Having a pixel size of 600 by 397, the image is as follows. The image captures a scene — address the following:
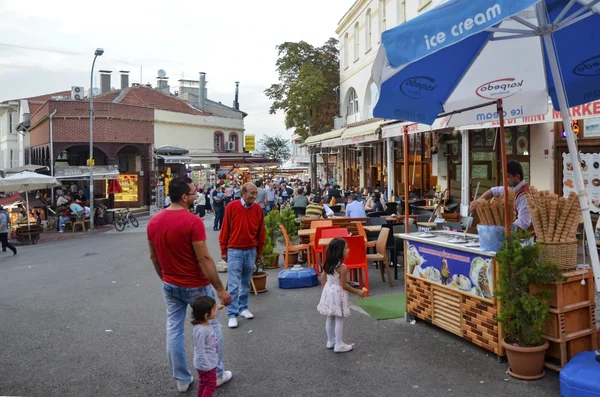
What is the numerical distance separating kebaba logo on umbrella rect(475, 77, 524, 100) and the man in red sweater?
2.89 meters

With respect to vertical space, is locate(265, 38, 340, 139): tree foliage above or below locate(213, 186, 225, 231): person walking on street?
above

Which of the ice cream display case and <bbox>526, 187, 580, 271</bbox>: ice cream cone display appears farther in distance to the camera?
the ice cream display case

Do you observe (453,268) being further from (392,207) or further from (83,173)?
(83,173)

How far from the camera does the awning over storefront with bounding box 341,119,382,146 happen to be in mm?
14523

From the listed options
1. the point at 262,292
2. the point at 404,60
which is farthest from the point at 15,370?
the point at 404,60

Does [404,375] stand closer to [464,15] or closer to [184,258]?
[184,258]

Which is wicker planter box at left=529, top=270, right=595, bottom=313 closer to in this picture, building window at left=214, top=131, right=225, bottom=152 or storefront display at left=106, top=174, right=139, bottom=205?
storefront display at left=106, top=174, right=139, bottom=205

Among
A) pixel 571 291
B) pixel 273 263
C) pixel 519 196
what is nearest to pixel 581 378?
pixel 571 291

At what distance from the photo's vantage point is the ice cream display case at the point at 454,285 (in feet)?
16.1

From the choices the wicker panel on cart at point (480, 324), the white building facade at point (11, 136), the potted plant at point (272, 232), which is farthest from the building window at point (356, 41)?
the white building facade at point (11, 136)

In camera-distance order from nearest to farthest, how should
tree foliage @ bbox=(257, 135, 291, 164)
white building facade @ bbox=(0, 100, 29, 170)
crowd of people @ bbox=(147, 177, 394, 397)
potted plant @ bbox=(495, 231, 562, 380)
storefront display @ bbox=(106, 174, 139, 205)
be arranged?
crowd of people @ bbox=(147, 177, 394, 397) → potted plant @ bbox=(495, 231, 562, 380) → storefront display @ bbox=(106, 174, 139, 205) → white building facade @ bbox=(0, 100, 29, 170) → tree foliage @ bbox=(257, 135, 291, 164)

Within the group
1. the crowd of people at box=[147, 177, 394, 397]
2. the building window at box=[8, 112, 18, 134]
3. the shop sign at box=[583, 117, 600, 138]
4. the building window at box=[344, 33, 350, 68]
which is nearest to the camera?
the crowd of people at box=[147, 177, 394, 397]

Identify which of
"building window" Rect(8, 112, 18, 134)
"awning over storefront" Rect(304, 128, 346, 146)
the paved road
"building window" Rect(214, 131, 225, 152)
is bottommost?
the paved road

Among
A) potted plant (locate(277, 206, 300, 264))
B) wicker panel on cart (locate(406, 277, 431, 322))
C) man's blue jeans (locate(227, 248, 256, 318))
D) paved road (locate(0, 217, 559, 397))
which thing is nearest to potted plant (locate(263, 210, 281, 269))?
potted plant (locate(277, 206, 300, 264))
